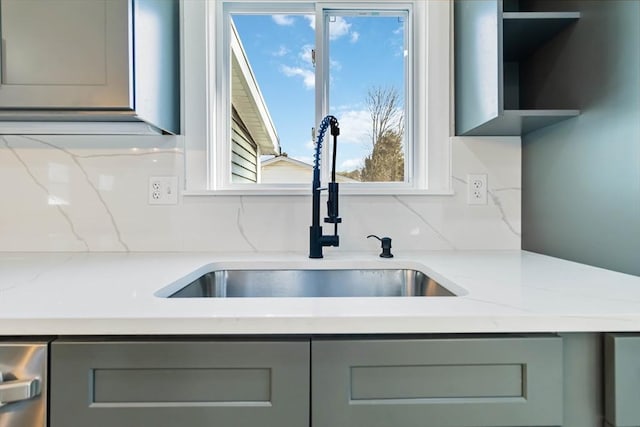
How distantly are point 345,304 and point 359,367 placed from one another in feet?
0.35

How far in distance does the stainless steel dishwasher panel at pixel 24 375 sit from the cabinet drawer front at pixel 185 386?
0.03 metres

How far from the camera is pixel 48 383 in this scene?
0.59 meters

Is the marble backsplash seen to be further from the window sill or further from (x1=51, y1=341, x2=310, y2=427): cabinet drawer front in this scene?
(x1=51, y1=341, x2=310, y2=427): cabinet drawer front

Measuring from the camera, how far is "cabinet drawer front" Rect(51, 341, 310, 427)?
59cm

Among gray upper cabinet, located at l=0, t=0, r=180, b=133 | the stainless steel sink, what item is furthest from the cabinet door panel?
the stainless steel sink

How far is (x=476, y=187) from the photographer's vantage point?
1348 mm

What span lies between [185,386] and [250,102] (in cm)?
119

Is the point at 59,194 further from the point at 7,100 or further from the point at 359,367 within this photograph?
the point at 359,367

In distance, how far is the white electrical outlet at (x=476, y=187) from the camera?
4.42 ft

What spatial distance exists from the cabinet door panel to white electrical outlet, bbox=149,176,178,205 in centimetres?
39

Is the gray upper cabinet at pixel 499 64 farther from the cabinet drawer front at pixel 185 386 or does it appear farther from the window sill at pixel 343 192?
the cabinet drawer front at pixel 185 386

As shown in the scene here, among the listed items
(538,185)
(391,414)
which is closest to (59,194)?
(391,414)

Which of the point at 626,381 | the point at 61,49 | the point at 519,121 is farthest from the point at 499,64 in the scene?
the point at 61,49

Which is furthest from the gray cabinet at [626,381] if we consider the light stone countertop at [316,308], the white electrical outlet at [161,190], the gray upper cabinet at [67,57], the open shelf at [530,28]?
the white electrical outlet at [161,190]
